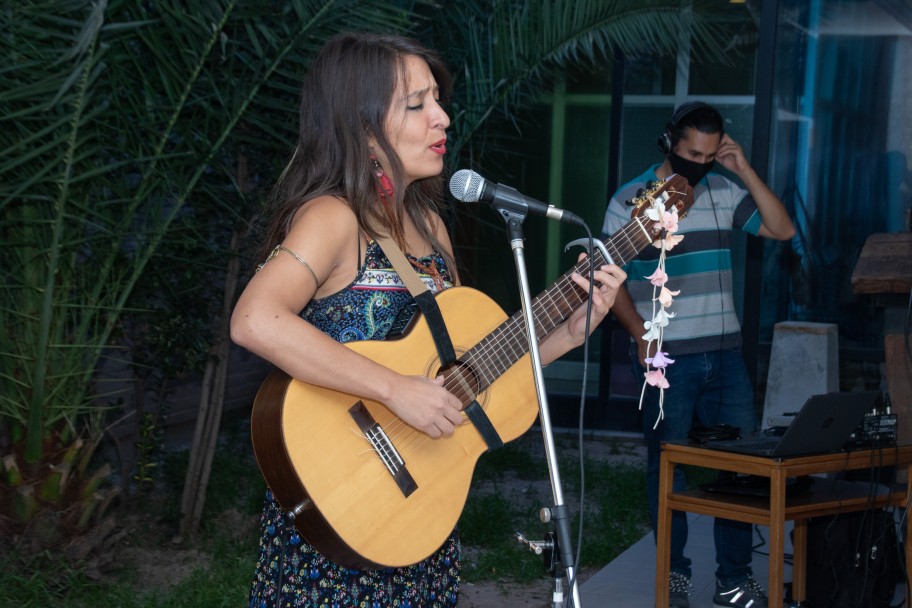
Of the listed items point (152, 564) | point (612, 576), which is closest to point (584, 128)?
point (612, 576)

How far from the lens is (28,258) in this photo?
4.24m

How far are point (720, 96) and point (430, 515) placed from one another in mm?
5970

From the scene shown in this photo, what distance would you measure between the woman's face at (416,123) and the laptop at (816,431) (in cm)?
182

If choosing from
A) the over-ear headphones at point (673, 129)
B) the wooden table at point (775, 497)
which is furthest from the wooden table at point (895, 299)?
the over-ear headphones at point (673, 129)

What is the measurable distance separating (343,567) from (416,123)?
96cm

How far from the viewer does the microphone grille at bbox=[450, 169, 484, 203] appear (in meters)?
2.23

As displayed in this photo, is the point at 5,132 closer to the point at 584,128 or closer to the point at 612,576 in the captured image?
the point at 612,576

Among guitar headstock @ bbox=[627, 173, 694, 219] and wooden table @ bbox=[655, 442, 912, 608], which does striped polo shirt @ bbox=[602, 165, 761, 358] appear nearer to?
wooden table @ bbox=[655, 442, 912, 608]

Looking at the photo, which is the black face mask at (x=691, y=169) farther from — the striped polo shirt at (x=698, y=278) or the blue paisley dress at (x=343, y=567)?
the blue paisley dress at (x=343, y=567)

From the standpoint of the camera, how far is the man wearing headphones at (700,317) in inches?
171

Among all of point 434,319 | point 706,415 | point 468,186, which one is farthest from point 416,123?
point 706,415

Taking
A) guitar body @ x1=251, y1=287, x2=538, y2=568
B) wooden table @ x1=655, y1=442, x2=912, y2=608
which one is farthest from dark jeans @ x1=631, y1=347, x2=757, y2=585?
guitar body @ x1=251, y1=287, x2=538, y2=568

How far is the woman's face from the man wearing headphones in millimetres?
1900

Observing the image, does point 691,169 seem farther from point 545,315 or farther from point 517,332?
point 517,332
